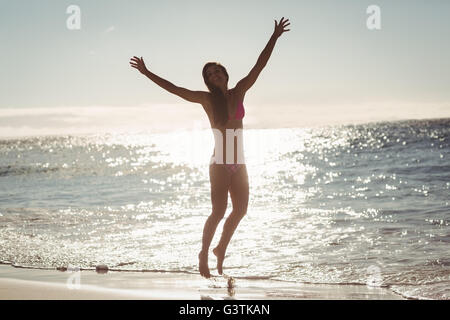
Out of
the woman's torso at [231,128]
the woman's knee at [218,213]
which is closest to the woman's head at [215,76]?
the woman's torso at [231,128]

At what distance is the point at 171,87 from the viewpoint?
543 cm

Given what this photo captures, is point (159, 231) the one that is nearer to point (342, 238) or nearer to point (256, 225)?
point (256, 225)

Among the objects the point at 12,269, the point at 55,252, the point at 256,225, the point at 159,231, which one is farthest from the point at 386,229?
the point at 12,269

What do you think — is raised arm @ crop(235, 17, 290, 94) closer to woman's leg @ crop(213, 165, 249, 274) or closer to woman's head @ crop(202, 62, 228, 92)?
woman's head @ crop(202, 62, 228, 92)

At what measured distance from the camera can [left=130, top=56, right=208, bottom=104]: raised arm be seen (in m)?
5.43

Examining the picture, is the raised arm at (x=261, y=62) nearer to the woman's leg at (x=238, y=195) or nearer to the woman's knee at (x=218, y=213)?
the woman's leg at (x=238, y=195)

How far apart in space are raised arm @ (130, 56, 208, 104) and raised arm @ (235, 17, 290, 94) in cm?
37

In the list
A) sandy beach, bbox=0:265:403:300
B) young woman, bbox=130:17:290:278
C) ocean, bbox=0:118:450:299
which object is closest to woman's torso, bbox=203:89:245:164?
young woman, bbox=130:17:290:278

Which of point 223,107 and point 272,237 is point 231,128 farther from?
point 272,237

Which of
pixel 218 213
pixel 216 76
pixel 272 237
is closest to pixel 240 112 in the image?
pixel 216 76

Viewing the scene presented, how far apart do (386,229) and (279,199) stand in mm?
7172

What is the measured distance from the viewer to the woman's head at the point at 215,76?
18.3 ft

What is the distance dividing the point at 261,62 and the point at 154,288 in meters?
2.69

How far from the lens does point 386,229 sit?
1105cm
